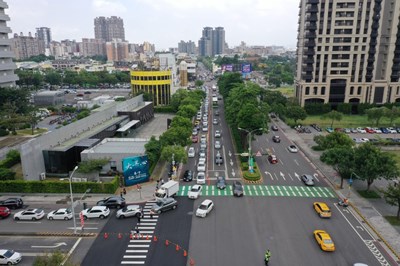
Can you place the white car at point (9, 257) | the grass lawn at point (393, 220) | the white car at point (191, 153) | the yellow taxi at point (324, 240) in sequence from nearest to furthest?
the white car at point (9, 257) → the yellow taxi at point (324, 240) → the grass lawn at point (393, 220) → the white car at point (191, 153)

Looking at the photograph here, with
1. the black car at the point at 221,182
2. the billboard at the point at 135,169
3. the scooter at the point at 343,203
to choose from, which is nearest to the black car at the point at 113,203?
the billboard at the point at 135,169

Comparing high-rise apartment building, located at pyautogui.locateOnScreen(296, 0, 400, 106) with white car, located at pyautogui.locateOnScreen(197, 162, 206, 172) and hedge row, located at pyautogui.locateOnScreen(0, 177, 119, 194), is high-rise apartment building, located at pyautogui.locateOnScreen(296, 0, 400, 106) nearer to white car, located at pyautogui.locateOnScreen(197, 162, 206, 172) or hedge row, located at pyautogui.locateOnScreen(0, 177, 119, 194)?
white car, located at pyautogui.locateOnScreen(197, 162, 206, 172)

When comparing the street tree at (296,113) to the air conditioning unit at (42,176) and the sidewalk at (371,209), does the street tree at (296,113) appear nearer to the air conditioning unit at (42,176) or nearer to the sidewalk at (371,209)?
the sidewalk at (371,209)

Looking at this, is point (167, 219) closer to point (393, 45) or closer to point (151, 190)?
point (151, 190)

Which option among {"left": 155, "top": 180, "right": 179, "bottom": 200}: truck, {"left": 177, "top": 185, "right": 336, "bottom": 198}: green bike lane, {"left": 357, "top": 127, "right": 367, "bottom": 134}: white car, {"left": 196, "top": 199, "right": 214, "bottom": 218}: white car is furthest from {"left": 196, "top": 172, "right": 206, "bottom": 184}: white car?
{"left": 357, "top": 127, "right": 367, "bottom": 134}: white car

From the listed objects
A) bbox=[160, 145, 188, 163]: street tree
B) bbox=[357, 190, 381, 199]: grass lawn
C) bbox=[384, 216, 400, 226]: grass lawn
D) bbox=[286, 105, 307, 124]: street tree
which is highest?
bbox=[286, 105, 307, 124]: street tree

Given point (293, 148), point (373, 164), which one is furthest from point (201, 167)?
point (373, 164)

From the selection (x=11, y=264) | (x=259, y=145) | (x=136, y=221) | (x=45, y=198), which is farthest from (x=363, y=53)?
(x=11, y=264)
